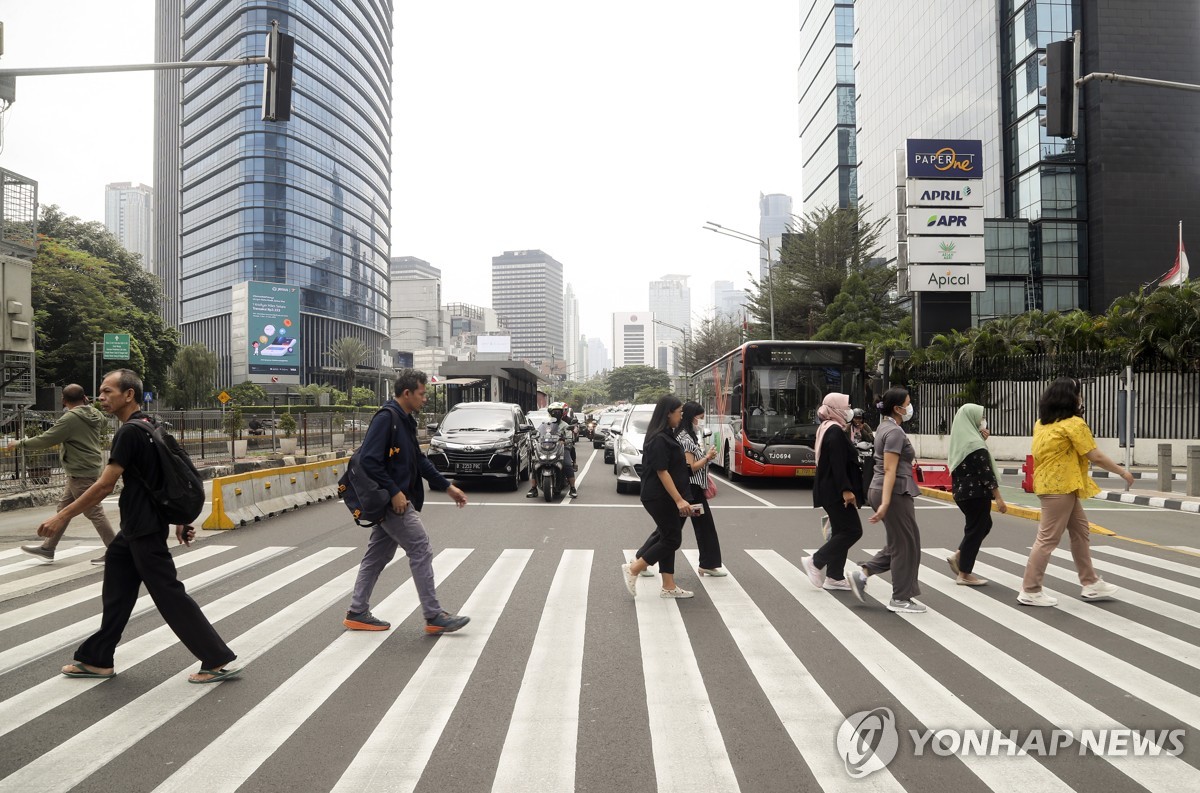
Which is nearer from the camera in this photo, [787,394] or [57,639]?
[57,639]

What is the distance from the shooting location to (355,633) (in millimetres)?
5520

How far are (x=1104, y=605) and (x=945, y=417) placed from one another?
19389 millimetres

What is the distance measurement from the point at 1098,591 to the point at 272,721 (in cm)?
619

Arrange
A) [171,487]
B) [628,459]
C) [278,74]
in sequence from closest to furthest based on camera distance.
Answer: [171,487] < [278,74] < [628,459]

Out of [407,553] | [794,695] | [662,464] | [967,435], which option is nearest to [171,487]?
[407,553]

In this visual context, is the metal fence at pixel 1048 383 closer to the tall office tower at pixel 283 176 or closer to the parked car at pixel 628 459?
the parked car at pixel 628 459

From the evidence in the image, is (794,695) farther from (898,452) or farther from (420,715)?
(898,452)

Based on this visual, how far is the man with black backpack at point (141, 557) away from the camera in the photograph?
14.6ft

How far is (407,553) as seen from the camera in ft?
18.3

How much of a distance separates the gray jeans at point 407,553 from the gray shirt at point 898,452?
11.8 feet

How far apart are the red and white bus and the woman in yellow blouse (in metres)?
9.70

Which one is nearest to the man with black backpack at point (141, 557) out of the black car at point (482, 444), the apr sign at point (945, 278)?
the black car at point (482, 444)

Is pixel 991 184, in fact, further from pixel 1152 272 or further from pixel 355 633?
pixel 355 633

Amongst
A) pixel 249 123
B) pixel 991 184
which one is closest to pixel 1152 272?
pixel 991 184
